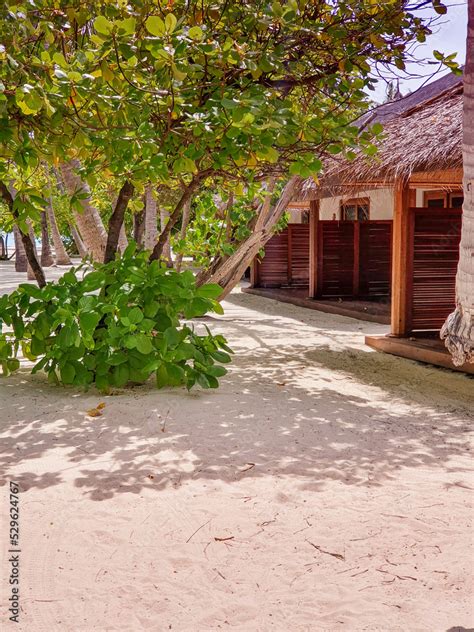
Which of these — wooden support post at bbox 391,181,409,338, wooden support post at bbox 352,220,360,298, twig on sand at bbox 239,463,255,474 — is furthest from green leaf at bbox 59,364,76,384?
wooden support post at bbox 352,220,360,298

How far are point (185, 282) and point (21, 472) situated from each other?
204 cm

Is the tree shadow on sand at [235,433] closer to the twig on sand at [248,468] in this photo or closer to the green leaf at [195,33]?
the twig on sand at [248,468]

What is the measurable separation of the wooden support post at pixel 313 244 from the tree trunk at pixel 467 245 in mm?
7851

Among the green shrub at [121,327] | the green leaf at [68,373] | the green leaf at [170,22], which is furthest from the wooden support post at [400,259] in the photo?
the green leaf at [170,22]

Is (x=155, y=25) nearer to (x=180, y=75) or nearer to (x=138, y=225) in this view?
(x=180, y=75)

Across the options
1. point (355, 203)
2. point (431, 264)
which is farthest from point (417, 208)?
point (355, 203)

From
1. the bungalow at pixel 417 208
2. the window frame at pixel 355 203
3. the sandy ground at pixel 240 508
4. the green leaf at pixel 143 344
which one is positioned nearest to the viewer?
the sandy ground at pixel 240 508

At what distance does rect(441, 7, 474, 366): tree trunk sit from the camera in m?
4.55

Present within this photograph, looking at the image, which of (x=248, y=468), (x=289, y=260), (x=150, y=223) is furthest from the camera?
(x=289, y=260)

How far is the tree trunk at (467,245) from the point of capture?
4.55 m

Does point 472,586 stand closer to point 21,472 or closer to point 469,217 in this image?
point 21,472

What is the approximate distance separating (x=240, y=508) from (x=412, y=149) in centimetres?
468

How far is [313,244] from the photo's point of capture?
500 inches

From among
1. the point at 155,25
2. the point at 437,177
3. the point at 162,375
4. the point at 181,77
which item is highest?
the point at 155,25
